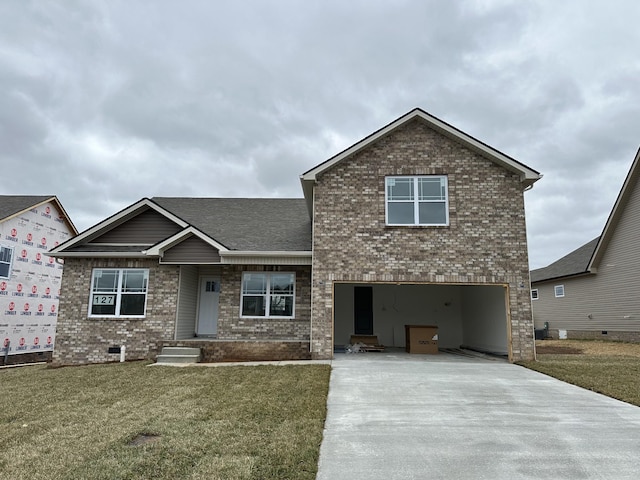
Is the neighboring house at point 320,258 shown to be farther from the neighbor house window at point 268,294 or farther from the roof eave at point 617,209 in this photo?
the roof eave at point 617,209

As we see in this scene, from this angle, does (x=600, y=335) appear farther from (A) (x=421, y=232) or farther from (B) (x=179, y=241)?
(B) (x=179, y=241)

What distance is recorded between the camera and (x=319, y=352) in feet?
40.5

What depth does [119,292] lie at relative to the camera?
546 inches

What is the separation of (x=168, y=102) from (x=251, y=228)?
911 cm

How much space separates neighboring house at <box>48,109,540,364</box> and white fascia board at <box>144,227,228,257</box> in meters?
0.04

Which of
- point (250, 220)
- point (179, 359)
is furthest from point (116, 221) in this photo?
point (179, 359)

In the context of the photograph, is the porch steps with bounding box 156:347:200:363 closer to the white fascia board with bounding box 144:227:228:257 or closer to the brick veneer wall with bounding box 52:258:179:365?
the brick veneer wall with bounding box 52:258:179:365

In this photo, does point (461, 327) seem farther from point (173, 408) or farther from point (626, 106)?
point (626, 106)

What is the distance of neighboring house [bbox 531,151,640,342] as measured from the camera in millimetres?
18656

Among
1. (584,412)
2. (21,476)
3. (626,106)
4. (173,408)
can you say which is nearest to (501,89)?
(626,106)

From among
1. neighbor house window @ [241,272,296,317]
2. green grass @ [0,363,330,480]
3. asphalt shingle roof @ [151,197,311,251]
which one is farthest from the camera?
asphalt shingle roof @ [151,197,311,251]

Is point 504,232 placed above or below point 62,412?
above

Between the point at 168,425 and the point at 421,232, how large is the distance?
29.5 feet

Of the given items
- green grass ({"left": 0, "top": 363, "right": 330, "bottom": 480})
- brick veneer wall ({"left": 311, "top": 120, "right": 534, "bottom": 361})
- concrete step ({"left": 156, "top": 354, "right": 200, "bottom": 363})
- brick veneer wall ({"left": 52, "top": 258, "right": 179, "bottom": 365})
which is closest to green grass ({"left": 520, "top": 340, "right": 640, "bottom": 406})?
brick veneer wall ({"left": 311, "top": 120, "right": 534, "bottom": 361})
